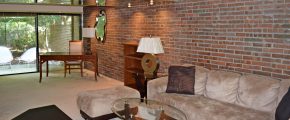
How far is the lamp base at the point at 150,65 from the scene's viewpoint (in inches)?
183

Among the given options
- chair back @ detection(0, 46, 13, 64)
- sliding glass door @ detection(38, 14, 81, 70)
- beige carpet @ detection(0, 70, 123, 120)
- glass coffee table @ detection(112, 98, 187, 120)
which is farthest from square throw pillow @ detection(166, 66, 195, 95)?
chair back @ detection(0, 46, 13, 64)

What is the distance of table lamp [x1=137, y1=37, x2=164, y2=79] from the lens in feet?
14.1

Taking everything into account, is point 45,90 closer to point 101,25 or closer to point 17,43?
point 101,25

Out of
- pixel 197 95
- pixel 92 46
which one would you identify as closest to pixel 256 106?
pixel 197 95

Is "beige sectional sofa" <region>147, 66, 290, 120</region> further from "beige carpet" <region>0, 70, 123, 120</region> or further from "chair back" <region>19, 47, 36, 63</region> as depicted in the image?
"chair back" <region>19, 47, 36, 63</region>

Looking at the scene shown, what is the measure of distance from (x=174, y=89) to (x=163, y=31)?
159cm

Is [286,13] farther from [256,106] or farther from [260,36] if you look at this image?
[256,106]

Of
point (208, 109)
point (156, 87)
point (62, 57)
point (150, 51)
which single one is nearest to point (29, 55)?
point (62, 57)

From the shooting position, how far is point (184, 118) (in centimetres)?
290

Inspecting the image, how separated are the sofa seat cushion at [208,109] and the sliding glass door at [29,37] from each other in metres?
5.51

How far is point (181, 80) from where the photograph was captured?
3.79 meters

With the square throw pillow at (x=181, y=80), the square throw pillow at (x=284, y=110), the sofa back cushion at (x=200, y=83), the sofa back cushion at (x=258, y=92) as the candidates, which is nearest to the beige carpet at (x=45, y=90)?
the square throw pillow at (x=181, y=80)

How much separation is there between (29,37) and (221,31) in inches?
232

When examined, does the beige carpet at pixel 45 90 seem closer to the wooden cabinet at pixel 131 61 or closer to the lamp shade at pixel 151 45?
the wooden cabinet at pixel 131 61
